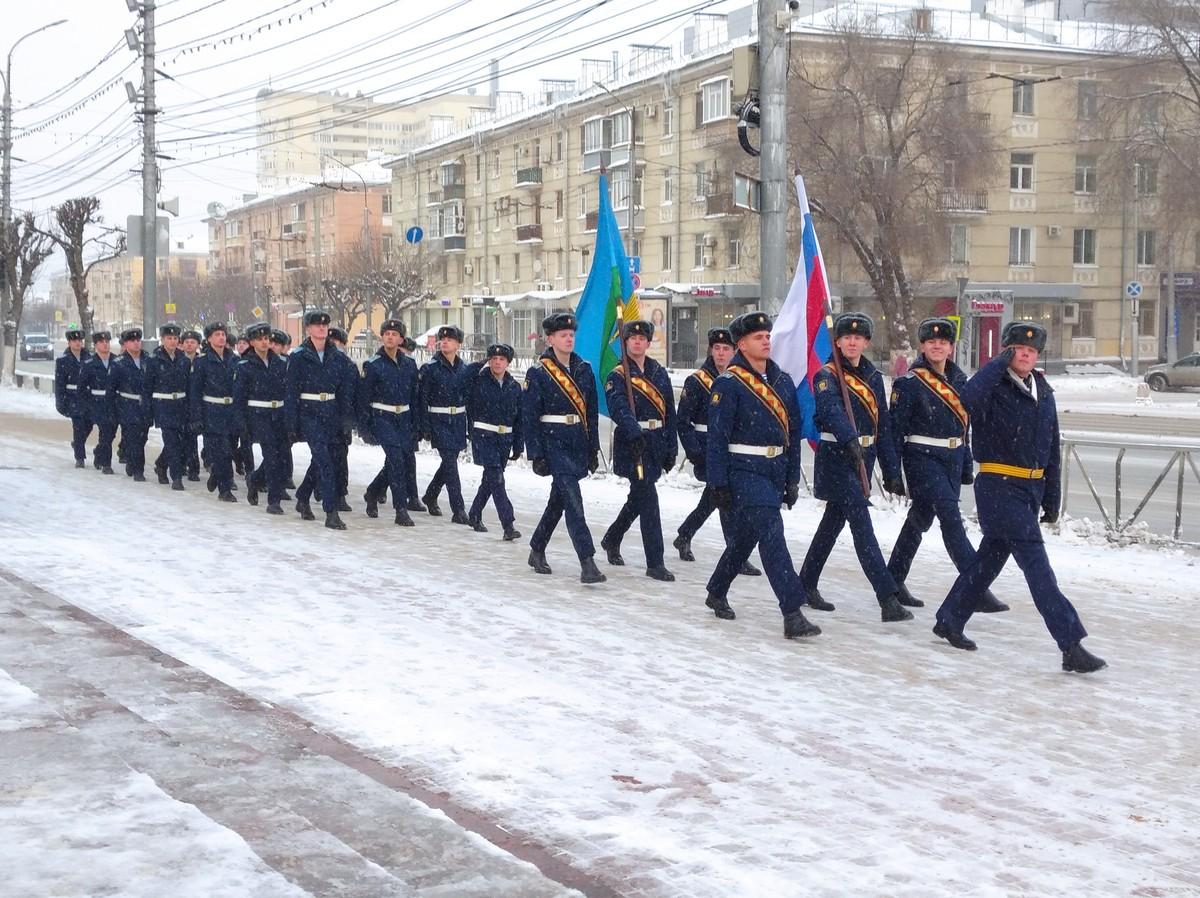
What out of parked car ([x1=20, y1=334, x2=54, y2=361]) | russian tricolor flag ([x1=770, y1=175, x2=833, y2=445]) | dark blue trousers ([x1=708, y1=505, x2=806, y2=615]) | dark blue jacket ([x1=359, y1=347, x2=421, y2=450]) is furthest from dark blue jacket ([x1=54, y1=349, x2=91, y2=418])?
parked car ([x1=20, y1=334, x2=54, y2=361])

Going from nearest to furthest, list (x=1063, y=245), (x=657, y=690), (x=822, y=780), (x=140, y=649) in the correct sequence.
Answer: (x=822, y=780) → (x=657, y=690) → (x=140, y=649) → (x=1063, y=245)

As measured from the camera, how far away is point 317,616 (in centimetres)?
834

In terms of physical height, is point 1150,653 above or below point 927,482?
below

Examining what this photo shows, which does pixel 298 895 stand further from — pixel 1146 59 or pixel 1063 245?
pixel 1063 245

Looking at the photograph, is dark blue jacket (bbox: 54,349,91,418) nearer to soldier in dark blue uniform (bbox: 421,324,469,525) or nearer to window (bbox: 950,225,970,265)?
soldier in dark blue uniform (bbox: 421,324,469,525)

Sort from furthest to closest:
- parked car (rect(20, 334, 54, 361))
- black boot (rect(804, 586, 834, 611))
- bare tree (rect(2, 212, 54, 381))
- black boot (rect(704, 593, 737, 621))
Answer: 1. parked car (rect(20, 334, 54, 361))
2. bare tree (rect(2, 212, 54, 381))
3. black boot (rect(804, 586, 834, 611))
4. black boot (rect(704, 593, 737, 621))

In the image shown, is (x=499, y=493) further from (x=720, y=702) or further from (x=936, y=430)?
(x=720, y=702)

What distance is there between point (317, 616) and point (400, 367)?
4830 mm

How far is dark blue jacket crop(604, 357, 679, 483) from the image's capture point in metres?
9.78

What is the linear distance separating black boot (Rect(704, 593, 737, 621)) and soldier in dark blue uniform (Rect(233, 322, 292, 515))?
20.0ft

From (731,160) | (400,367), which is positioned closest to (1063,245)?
(731,160)

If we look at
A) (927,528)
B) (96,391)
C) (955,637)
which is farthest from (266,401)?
(955,637)

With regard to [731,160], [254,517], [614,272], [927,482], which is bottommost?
[254,517]

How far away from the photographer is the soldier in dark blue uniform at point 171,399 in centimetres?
1608
